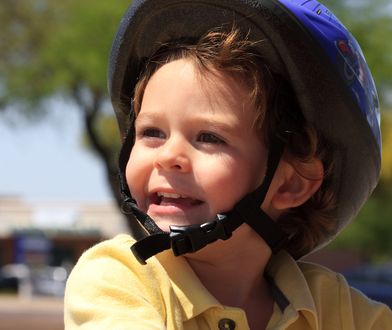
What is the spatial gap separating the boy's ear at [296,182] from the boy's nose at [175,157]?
36 centimetres

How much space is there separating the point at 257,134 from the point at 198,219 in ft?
0.99

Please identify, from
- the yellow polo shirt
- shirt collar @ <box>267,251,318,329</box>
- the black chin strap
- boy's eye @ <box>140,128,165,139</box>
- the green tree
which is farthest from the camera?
the green tree

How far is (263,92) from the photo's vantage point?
2604 mm

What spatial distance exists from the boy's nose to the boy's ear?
36 centimetres

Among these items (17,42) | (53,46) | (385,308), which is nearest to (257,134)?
(385,308)

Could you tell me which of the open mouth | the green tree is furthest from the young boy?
the green tree

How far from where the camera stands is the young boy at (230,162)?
8.06 feet

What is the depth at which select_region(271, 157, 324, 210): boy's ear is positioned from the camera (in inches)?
108

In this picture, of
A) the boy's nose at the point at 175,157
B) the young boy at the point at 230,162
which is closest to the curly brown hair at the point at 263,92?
the young boy at the point at 230,162

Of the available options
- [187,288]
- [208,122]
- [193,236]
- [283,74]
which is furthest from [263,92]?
[187,288]

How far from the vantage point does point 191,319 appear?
8.09ft

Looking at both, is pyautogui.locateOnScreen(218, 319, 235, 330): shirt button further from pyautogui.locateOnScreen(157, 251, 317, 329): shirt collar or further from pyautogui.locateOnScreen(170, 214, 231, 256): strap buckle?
pyautogui.locateOnScreen(170, 214, 231, 256): strap buckle

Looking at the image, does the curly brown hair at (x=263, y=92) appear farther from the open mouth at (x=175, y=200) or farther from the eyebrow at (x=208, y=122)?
the open mouth at (x=175, y=200)

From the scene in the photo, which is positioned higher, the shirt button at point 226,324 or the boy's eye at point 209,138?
the boy's eye at point 209,138
